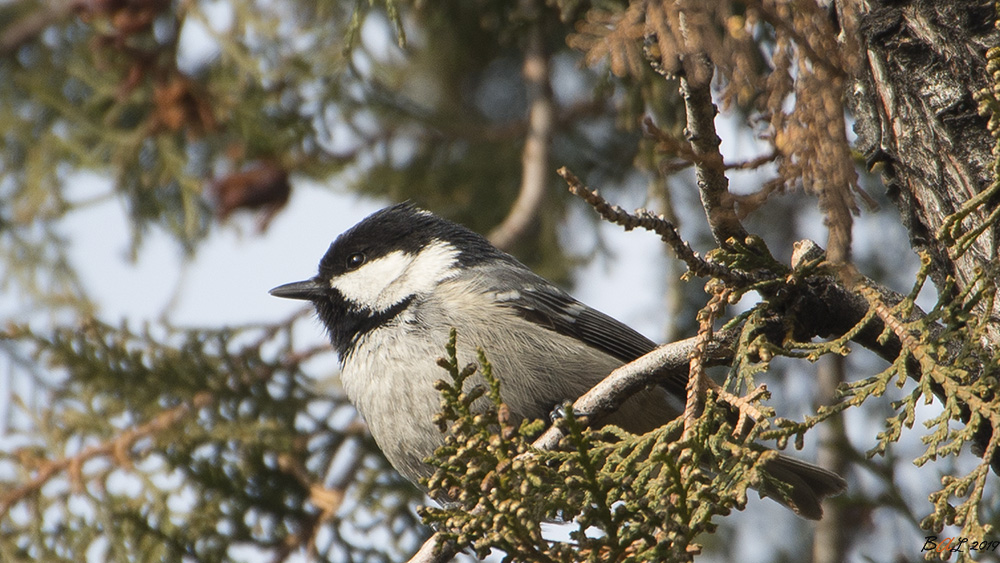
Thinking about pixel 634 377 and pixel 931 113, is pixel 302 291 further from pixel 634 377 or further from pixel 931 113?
pixel 931 113

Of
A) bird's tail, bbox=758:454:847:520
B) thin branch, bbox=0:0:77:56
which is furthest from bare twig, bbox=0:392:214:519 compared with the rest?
bird's tail, bbox=758:454:847:520

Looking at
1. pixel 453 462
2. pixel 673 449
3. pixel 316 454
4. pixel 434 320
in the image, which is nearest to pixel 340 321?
pixel 434 320

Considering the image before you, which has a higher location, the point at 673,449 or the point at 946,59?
the point at 946,59

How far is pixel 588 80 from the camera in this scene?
5.61 meters

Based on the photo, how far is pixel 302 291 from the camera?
396 cm

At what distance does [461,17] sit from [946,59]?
11.3 ft

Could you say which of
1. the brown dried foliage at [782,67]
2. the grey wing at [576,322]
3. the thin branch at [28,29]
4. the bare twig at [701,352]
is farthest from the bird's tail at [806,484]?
the thin branch at [28,29]

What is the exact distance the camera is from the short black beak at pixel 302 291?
3.95 m

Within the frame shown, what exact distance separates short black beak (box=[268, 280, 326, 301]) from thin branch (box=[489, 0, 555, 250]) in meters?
0.97

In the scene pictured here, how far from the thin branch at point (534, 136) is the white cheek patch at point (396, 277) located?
0.68 m

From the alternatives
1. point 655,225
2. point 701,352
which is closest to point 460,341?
point 701,352

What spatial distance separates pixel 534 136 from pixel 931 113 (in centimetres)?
265

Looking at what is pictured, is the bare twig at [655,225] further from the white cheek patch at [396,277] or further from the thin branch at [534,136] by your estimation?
the thin branch at [534,136]

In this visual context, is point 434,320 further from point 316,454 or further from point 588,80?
point 588,80
